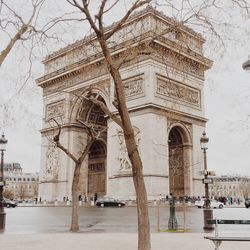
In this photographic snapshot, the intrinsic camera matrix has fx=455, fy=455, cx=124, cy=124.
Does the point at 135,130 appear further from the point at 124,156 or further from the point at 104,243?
the point at 104,243

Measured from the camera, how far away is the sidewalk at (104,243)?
10086 millimetres

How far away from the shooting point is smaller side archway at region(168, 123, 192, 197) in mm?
38500

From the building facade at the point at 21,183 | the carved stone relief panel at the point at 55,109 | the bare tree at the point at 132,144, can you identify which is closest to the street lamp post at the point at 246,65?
the bare tree at the point at 132,144

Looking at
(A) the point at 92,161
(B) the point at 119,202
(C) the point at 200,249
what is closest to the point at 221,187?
(A) the point at 92,161

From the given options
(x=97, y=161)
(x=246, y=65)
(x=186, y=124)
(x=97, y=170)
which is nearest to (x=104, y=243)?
(x=246, y=65)

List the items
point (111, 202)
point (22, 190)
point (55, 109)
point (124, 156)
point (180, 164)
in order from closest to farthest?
point (111, 202) < point (124, 156) < point (180, 164) < point (55, 109) < point (22, 190)

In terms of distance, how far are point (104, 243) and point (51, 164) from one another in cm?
3407

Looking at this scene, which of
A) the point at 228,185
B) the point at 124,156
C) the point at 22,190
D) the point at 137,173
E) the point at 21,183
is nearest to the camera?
the point at 137,173

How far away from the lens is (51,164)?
44.2 metres

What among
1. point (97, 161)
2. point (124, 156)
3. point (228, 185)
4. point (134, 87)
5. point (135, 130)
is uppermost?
point (134, 87)

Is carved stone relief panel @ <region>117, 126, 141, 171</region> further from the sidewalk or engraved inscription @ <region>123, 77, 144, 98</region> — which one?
the sidewalk

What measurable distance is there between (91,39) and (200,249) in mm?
5132

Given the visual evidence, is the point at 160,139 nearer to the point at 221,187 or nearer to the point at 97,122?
the point at 97,122

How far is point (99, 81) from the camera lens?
39.1 metres
